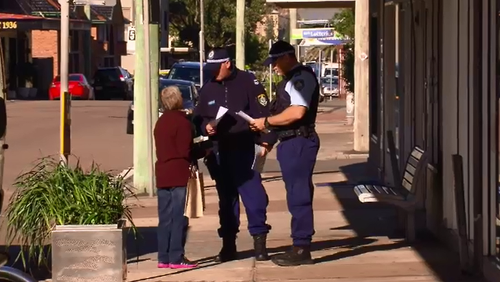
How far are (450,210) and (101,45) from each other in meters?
65.6

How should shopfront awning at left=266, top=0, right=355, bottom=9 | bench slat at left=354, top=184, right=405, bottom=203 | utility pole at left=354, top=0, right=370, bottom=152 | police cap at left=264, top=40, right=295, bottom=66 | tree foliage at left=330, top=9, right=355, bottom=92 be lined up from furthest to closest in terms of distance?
tree foliage at left=330, top=9, right=355, bottom=92 < utility pole at left=354, top=0, right=370, bottom=152 < shopfront awning at left=266, top=0, right=355, bottom=9 < bench slat at left=354, top=184, right=405, bottom=203 < police cap at left=264, top=40, right=295, bottom=66

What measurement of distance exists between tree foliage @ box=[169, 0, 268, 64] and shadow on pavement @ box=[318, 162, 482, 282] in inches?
1593

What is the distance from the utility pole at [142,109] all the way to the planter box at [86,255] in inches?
255

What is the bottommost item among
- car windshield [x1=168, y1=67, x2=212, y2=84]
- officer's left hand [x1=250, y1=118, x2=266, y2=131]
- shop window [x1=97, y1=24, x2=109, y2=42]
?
officer's left hand [x1=250, y1=118, x2=266, y2=131]

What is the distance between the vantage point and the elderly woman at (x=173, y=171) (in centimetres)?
855

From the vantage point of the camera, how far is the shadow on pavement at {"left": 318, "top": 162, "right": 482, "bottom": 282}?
340 inches

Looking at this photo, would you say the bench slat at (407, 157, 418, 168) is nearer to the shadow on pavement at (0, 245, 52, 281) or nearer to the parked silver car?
the shadow on pavement at (0, 245, 52, 281)

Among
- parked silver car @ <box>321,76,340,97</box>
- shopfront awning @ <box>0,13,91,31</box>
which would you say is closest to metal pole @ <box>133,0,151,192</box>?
shopfront awning @ <box>0,13,91,31</box>

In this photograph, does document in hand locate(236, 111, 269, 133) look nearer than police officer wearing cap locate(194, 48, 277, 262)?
Yes

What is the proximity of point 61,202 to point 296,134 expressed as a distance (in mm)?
1989

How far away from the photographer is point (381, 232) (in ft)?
34.8

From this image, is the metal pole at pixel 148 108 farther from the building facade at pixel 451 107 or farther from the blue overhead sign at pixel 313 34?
the blue overhead sign at pixel 313 34

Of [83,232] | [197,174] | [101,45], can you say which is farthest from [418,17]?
[101,45]

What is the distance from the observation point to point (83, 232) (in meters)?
7.55
